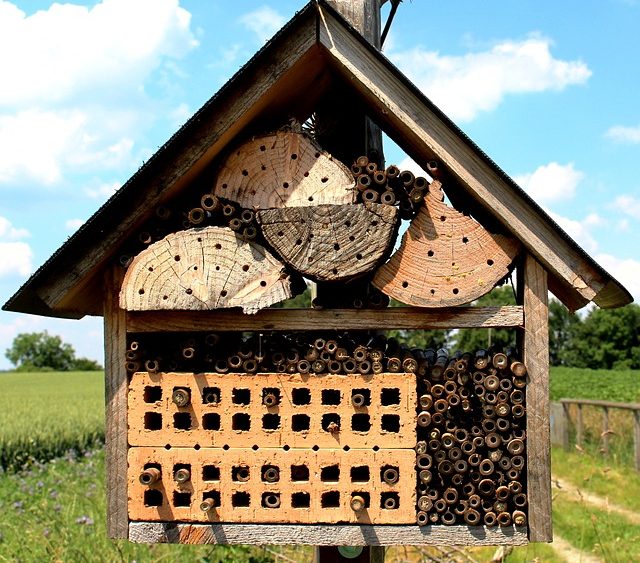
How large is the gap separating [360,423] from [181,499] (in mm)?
814

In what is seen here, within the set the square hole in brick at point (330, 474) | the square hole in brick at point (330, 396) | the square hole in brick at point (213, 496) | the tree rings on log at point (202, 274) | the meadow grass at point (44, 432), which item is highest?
the tree rings on log at point (202, 274)

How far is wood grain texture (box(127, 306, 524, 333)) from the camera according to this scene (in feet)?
9.19

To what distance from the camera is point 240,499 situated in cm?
293

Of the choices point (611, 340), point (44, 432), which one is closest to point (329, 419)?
point (44, 432)

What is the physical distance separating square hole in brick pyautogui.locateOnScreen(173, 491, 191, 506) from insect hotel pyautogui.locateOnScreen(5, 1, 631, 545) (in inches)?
0.4

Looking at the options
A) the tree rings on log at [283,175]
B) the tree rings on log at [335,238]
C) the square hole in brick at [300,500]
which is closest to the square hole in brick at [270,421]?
the square hole in brick at [300,500]

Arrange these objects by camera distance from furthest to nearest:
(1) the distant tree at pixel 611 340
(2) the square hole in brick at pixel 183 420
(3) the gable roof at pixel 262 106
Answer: (1) the distant tree at pixel 611 340 < (2) the square hole in brick at pixel 183 420 < (3) the gable roof at pixel 262 106

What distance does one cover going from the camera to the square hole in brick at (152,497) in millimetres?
2924

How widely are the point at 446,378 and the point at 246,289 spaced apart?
2.92ft

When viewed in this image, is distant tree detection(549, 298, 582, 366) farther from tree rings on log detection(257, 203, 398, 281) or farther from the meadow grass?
tree rings on log detection(257, 203, 398, 281)

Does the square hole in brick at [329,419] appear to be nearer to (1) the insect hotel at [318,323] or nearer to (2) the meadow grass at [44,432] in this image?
(1) the insect hotel at [318,323]

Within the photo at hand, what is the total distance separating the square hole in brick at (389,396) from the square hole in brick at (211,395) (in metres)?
0.68

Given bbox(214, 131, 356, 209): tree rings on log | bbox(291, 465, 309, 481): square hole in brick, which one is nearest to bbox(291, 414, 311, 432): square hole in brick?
bbox(291, 465, 309, 481): square hole in brick

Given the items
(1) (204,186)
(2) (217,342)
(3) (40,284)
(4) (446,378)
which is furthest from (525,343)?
(3) (40,284)
